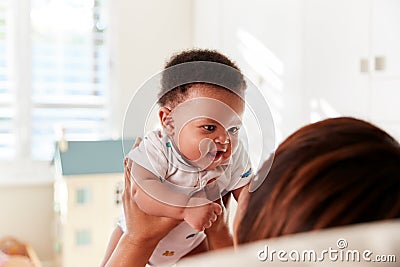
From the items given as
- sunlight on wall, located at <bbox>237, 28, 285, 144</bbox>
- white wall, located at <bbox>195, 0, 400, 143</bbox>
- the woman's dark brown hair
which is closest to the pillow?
the woman's dark brown hair

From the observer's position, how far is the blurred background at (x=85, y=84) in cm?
130

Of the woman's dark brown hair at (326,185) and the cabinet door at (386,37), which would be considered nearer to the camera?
the woman's dark brown hair at (326,185)

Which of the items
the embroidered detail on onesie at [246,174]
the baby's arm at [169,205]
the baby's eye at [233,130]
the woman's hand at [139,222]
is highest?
the baby's eye at [233,130]

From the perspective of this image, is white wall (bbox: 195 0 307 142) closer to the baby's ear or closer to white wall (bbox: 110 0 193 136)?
white wall (bbox: 110 0 193 136)

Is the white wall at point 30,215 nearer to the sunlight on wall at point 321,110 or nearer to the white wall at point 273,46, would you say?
the white wall at point 273,46

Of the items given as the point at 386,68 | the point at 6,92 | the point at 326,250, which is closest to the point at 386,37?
the point at 386,68

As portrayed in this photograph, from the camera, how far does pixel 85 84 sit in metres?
2.06

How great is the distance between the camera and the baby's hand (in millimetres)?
315

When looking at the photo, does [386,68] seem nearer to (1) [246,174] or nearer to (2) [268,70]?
(2) [268,70]

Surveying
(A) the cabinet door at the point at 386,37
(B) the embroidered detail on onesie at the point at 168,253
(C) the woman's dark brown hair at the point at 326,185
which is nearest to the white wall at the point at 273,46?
(A) the cabinet door at the point at 386,37

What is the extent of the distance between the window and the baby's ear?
1734 millimetres

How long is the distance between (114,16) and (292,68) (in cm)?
97

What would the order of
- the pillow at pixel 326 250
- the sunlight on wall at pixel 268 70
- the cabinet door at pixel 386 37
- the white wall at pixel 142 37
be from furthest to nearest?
the white wall at pixel 142 37
the sunlight on wall at pixel 268 70
the cabinet door at pixel 386 37
the pillow at pixel 326 250

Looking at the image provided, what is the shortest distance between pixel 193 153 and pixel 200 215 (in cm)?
4
